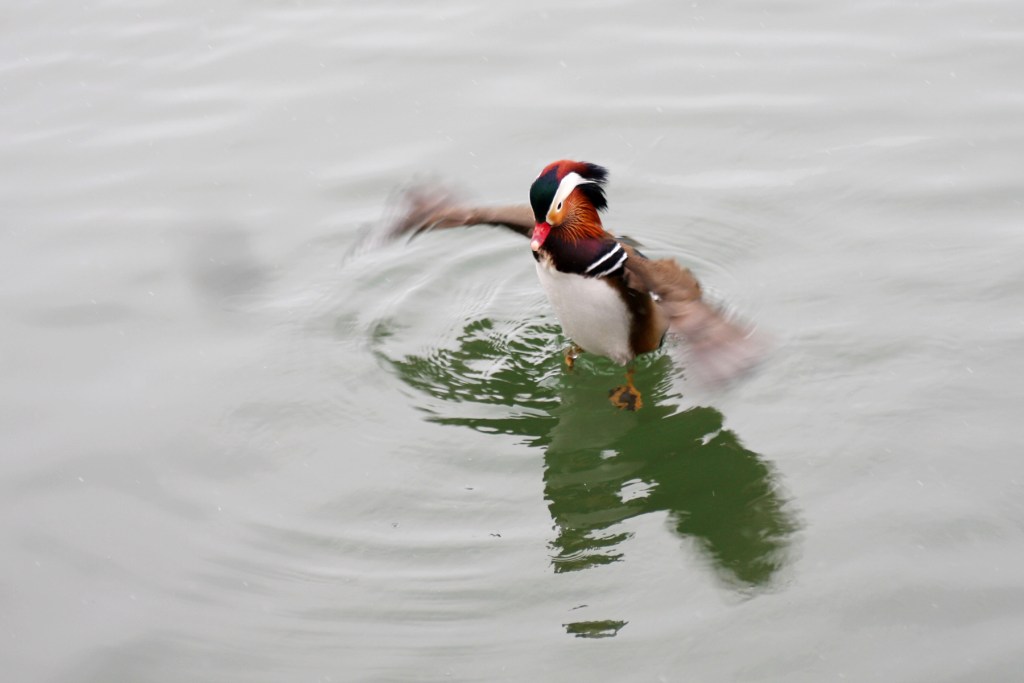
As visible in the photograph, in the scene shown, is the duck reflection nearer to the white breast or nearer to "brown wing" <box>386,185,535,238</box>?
the white breast

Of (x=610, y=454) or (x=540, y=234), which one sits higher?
(x=540, y=234)

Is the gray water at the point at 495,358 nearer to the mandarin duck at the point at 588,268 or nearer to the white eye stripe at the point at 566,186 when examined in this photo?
the mandarin duck at the point at 588,268

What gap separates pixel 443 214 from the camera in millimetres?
7484

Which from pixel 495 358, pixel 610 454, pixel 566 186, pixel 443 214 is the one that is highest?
pixel 566 186

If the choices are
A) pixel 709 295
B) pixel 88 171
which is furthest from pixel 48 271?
pixel 709 295

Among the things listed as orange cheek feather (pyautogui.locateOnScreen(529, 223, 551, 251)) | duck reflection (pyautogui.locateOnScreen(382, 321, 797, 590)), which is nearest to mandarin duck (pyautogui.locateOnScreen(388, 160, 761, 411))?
orange cheek feather (pyautogui.locateOnScreen(529, 223, 551, 251))

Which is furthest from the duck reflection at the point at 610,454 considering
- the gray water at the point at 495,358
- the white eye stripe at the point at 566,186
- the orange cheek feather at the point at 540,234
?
the white eye stripe at the point at 566,186

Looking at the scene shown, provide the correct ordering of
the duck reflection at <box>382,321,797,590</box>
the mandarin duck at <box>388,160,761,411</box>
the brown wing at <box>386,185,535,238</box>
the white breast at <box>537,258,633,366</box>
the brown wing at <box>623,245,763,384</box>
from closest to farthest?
1. the brown wing at <box>623,245,763,384</box>
2. the duck reflection at <box>382,321,797,590</box>
3. the mandarin duck at <box>388,160,761,411</box>
4. the white breast at <box>537,258,633,366</box>
5. the brown wing at <box>386,185,535,238</box>

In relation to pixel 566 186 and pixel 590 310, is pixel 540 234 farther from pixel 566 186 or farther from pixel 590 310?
pixel 590 310

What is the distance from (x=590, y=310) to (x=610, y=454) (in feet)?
2.73

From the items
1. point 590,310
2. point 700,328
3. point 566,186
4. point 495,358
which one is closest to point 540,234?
point 566,186

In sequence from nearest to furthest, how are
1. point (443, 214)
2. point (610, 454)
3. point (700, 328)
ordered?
point (700, 328) < point (610, 454) < point (443, 214)

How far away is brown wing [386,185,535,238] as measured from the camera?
24.4 ft

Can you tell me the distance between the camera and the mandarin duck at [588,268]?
6.91m
